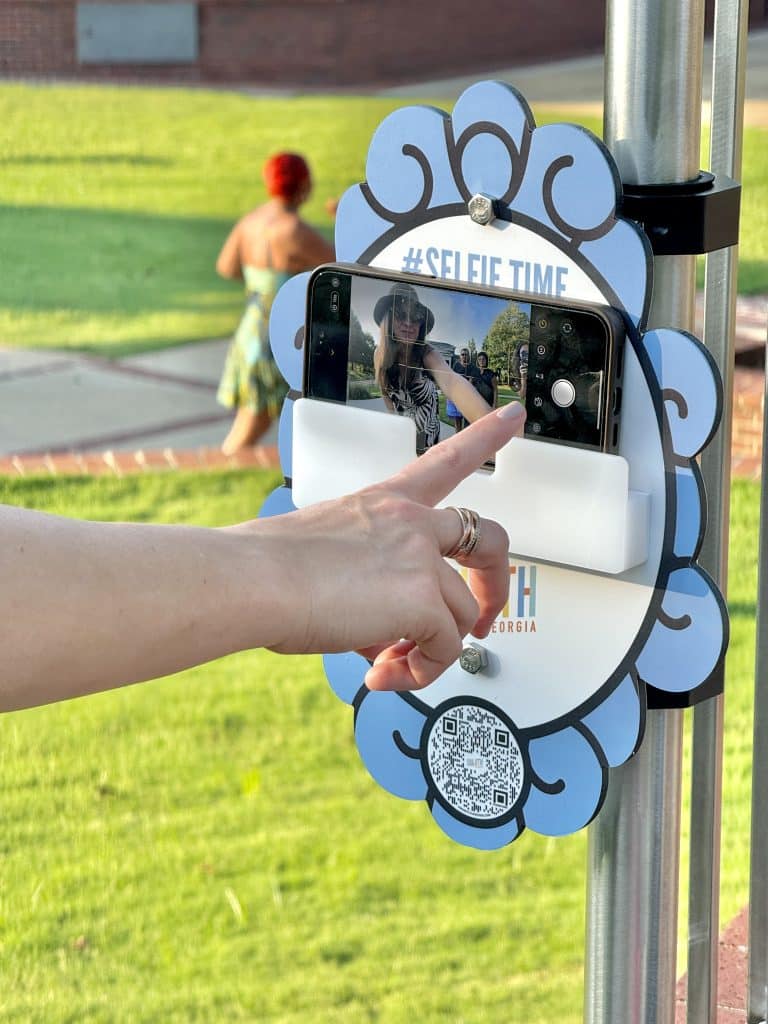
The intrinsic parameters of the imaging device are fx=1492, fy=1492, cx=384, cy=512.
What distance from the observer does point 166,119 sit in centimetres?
1359

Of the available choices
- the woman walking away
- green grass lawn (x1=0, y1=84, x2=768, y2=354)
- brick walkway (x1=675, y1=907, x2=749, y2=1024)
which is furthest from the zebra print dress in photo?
green grass lawn (x1=0, y1=84, x2=768, y2=354)

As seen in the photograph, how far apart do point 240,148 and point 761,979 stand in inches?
454

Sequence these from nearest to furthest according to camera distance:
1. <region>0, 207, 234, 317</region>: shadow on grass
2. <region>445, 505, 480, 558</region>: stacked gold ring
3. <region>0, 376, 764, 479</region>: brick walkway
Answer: <region>445, 505, 480, 558</region>: stacked gold ring, <region>0, 376, 764, 479</region>: brick walkway, <region>0, 207, 234, 317</region>: shadow on grass

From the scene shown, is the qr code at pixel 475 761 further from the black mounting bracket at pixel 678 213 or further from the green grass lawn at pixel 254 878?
the green grass lawn at pixel 254 878

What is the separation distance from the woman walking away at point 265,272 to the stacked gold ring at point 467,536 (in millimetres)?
4413

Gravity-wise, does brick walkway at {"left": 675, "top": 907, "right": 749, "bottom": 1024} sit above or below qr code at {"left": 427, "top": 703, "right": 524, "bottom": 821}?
below

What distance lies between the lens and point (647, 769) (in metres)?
1.23

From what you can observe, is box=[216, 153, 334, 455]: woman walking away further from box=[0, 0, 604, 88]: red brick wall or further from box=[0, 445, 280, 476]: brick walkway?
box=[0, 0, 604, 88]: red brick wall

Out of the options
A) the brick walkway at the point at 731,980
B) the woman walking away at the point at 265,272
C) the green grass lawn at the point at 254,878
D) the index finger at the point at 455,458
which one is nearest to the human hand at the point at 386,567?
the index finger at the point at 455,458

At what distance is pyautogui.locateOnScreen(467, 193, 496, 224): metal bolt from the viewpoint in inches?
46.2

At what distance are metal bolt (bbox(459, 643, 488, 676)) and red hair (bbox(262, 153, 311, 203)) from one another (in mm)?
4436

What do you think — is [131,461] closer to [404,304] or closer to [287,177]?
[287,177]

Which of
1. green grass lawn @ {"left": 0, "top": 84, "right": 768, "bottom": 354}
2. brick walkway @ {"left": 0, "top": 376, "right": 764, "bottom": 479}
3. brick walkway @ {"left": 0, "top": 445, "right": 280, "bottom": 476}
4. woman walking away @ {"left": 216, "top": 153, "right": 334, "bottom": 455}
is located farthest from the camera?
green grass lawn @ {"left": 0, "top": 84, "right": 768, "bottom": 354}

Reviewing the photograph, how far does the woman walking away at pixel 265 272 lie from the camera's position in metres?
5.44
